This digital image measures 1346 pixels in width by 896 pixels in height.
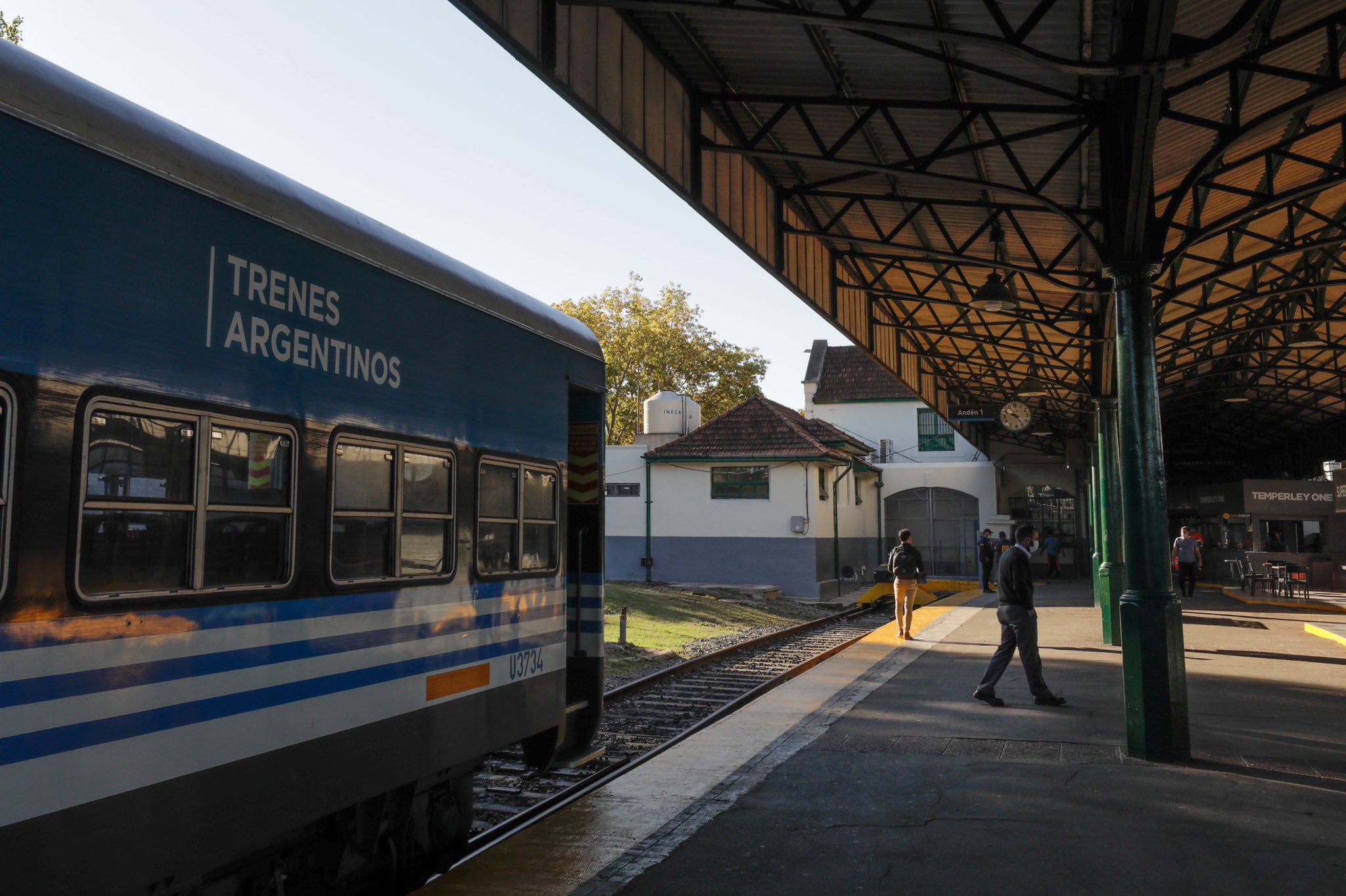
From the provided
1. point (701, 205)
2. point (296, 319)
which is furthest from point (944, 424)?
point (296, 319)

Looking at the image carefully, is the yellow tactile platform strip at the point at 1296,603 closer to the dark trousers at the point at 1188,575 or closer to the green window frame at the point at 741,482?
the dark trousers at the point at 1188,575

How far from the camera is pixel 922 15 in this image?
887cm

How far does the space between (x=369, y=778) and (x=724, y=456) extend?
2724 cm

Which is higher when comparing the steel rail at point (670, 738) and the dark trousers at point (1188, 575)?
the dark trousers at point (1188, 575)

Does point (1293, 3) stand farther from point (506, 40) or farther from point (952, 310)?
point (952, 310)

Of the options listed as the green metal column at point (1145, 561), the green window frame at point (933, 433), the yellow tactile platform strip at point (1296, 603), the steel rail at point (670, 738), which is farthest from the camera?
the green window frame at point (933, 433)

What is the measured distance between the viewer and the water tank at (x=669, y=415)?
124 feet

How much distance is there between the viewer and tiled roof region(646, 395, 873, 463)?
3188 cm

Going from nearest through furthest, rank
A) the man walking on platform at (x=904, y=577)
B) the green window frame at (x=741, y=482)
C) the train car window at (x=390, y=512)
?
the train car window at (x=390, y=512) → the man walking on platform at (x=904, y=577) → the green window frame at (x=741, y=482)

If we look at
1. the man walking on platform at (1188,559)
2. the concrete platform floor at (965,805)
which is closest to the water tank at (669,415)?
the man walking on platform at (1188,559)

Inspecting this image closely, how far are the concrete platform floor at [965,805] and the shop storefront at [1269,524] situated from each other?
17635 mm

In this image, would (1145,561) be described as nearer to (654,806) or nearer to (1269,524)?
(654,806)

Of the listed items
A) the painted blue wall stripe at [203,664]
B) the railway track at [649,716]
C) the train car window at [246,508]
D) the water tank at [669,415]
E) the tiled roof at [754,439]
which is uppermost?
the water tank at [669,415]

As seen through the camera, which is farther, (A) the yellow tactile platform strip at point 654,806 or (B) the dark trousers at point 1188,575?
(B) the dark trousers at point 1188,575
